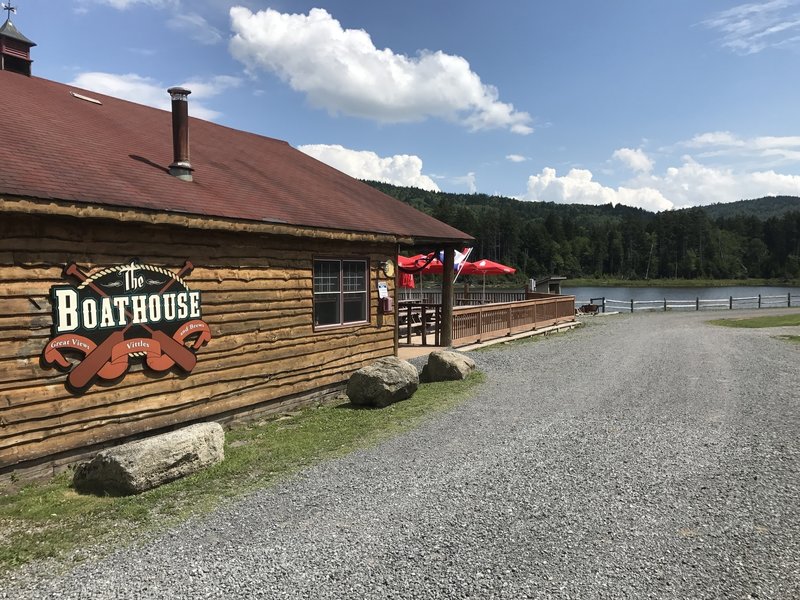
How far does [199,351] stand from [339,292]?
3.16 meters

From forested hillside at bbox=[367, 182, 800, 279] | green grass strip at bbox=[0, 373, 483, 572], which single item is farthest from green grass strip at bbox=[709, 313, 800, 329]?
forested hillside at bbox=[367, 182, 800, 279]

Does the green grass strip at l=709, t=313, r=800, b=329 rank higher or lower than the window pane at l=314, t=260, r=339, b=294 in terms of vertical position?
lower

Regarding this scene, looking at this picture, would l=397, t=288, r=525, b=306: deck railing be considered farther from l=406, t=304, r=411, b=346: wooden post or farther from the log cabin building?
the log cabin building

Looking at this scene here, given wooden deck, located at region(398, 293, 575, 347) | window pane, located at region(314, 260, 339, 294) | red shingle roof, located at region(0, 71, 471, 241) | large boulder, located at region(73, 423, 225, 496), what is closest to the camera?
large boulder, located at region(73, 423, 225, 496)

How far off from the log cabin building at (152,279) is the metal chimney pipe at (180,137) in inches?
1.4

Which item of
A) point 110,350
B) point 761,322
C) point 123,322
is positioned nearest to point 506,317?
point 123,322

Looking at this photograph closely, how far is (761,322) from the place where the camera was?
23.6m

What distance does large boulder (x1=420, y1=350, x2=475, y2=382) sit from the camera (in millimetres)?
10828

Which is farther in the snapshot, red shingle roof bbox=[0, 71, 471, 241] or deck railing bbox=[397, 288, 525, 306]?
deck railing bbox=[397, 288, 525, 306]

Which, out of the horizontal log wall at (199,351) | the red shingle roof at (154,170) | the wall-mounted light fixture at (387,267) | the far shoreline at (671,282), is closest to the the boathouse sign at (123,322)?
the horizontal log wall at (199,351)

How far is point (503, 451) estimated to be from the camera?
6.45 meters

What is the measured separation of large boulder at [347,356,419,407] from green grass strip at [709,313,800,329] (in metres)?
19.4

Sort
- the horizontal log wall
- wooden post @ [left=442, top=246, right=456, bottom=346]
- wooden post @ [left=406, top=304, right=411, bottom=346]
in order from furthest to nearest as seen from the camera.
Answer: wooden post @ [left=406, top=304, right=411, bottom=346]
wooden post @ [left=442, top=246, right=456, bottom=346]
the horizontal log wall

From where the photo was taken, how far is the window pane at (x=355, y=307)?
10180mm
